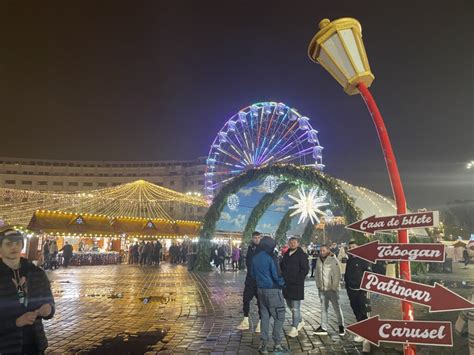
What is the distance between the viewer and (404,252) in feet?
13.5

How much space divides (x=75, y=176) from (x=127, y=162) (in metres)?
12.6

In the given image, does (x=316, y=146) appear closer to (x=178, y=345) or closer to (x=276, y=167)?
(x=276, y=167)

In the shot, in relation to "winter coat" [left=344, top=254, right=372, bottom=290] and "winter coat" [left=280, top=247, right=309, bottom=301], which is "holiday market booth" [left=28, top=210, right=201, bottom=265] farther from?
"winter coat" [left=344, top=254, right=372, bottom=290]

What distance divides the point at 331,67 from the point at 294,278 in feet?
11.8

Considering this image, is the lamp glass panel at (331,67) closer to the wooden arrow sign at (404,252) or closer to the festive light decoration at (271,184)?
the wooden arrow sign at (404,252)

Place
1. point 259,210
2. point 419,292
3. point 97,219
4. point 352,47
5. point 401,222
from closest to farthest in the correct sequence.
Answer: point 419,292 < point 401,222 < point 352,47 < point 259,210 < point 97,219

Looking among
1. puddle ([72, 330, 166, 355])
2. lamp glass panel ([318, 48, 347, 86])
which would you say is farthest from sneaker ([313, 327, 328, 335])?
lamp glass panel ([318, 48, 347, 86])

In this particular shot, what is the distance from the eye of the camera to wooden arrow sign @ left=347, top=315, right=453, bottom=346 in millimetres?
3811

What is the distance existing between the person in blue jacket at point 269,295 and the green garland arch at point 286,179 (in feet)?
30.9

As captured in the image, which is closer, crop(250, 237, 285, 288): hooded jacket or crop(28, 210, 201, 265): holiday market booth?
crop(250, 237, 285, 288): hooded jacket

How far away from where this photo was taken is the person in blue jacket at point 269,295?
232 inches

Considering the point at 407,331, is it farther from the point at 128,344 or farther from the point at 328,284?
the point at 128,344

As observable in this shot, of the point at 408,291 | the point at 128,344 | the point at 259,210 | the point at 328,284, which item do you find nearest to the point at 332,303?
the point at 328,284

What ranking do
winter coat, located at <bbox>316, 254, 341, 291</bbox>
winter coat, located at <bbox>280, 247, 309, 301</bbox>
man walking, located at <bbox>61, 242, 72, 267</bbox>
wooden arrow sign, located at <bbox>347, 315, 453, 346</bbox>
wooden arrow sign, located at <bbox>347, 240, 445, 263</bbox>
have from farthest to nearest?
man walking, located at <bbox>61, 242, 72, 267</bbox>
winter coat, located at <bbox>316, 254, 341, 291</bbox>
winter coat, located at <bbox>280, 247, 309, 301</bbox>
wooden arrow sign, located at <bbox>347, 240, 445, 263</bbox>
wooden arrow sign, located at <bbox>347, 315, 453, 346</bbox>
